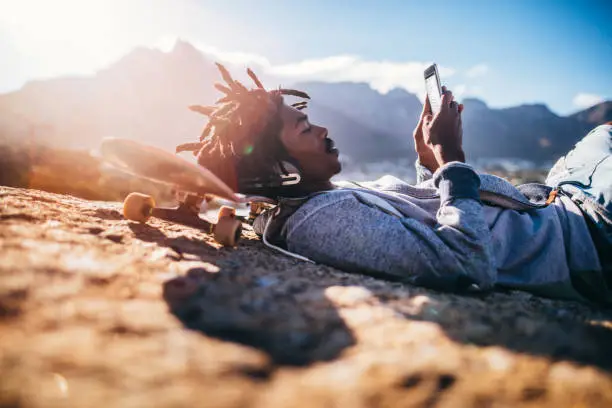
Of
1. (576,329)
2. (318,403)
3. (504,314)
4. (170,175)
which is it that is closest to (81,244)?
(170,175)

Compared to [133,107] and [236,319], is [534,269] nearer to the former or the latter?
[236,319]

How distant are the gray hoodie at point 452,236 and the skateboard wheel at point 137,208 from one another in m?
0.93

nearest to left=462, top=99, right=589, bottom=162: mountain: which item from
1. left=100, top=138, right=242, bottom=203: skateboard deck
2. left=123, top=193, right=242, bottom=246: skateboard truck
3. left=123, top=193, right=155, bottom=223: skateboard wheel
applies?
left=123, top=193, right=242, bottom=246: skateboard truck

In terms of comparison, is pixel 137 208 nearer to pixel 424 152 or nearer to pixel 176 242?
pixel 176 242

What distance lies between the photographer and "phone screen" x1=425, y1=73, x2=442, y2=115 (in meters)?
2.88

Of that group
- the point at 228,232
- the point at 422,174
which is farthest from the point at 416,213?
the point at 228,232

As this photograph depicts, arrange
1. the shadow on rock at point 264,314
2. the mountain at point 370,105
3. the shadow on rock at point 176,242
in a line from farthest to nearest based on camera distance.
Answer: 1. the mountain at point 370,105
2. the shadow on rock at point 176,242
3. the shadow on rock at point 264,314

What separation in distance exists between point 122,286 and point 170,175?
2.51 feet

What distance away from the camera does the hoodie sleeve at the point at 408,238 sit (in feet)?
5.29

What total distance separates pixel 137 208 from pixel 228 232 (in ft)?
2.62

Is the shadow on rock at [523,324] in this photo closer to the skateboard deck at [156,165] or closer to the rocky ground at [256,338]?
the rocky ground at [256,338]

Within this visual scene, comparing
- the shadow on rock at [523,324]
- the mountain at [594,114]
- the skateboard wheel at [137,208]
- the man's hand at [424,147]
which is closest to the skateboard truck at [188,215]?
the skateboard wheel at [137,208]

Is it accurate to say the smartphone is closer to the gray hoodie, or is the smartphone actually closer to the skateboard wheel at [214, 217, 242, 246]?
the gray hoodie

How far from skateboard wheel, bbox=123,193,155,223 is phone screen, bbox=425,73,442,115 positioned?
2.63 m
